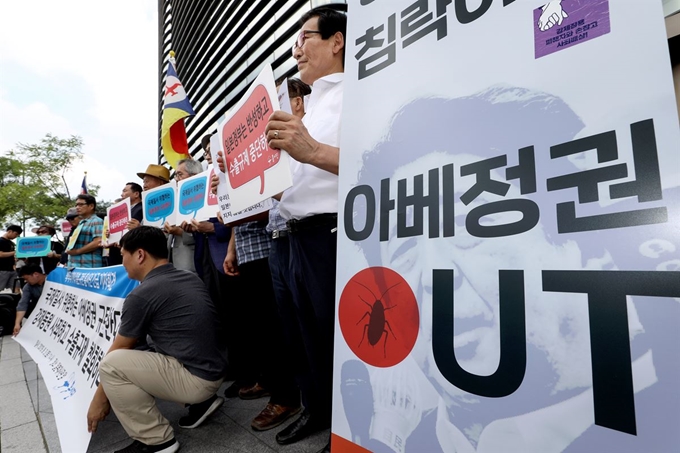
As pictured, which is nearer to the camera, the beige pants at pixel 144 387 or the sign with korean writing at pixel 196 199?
the beige pants at pixel 144 387

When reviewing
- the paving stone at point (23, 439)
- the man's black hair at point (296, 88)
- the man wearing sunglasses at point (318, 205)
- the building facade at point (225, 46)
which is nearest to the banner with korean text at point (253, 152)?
the man wearing sunglasses at point (318, 205)

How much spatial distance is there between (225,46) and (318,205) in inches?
1070

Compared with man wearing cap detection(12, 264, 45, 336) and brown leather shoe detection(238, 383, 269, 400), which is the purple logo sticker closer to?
brown leather shoe detection(238, 383, 269, 400)

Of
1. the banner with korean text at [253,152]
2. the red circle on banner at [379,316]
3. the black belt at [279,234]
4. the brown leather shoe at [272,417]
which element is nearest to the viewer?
the red circle on banner at [379,316]

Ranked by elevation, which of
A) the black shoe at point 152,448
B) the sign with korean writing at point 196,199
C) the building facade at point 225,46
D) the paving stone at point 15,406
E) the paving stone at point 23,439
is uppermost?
the building facade at point 225,46

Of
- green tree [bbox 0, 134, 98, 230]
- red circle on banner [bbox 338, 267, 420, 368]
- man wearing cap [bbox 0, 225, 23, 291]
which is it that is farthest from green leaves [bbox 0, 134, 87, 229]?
red circle on banner [bbox 338, 267, 420, 368]

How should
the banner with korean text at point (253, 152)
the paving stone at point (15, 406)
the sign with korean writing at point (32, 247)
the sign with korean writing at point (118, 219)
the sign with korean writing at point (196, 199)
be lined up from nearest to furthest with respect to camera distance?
the banner with korean text at point (253, 152) → the paving stone at point (15, 406) → the sign with korean writing at point (196, 199) → the sign with korean writing at point (118, 219) → the sign with korean writing at point (32, 247)

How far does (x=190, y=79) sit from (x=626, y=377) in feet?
120

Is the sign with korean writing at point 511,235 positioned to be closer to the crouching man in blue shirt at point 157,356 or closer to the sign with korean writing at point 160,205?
the crouching man in blue shirt at point 157,356

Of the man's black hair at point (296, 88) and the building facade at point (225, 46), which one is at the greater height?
the building facade at point (225, 46)

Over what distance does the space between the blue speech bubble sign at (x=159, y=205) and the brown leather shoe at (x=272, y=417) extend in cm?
183

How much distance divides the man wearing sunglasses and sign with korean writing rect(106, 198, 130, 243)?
265 centimetres

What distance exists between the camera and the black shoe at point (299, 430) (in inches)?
66.0

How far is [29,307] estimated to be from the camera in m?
→ 5.12
